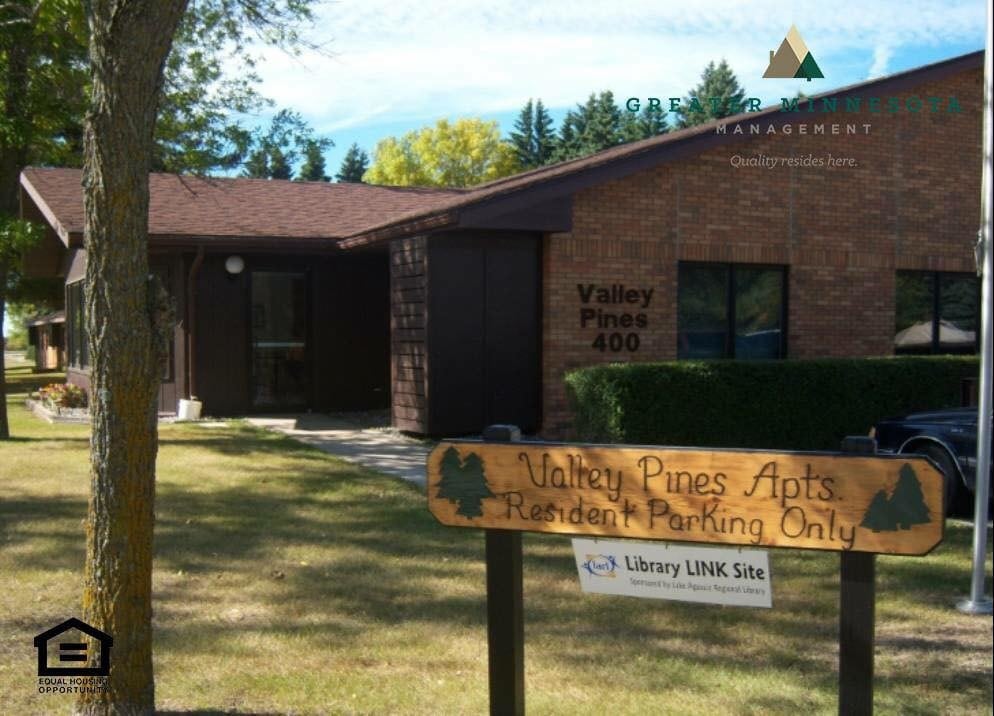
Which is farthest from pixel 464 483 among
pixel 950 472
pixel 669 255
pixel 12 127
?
pixel 12 127

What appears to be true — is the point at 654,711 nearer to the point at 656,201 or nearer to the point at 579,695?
the point at 579,695

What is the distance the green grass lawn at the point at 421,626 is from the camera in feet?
16.1

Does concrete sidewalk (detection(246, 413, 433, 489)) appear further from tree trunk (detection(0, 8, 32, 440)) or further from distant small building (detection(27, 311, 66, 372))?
distant small building (detection(27, 311, 66, 372))

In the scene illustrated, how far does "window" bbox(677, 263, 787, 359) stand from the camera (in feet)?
48.1

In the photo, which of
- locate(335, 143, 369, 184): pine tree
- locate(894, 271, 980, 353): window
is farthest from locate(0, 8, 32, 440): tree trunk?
locate(335, 143, 369, 184): pine tree

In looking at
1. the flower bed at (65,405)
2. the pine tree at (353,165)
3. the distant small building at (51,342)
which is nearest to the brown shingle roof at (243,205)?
the flower bed at (65,405)

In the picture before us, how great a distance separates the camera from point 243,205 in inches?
736

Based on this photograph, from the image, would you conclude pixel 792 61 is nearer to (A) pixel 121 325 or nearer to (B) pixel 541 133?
(A) pixel 121 325

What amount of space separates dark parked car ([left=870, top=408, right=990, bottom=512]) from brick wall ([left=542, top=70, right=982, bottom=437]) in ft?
15.5

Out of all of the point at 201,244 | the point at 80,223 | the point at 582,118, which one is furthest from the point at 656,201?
the point at 582,118

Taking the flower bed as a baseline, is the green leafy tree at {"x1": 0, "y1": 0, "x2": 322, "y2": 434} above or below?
above

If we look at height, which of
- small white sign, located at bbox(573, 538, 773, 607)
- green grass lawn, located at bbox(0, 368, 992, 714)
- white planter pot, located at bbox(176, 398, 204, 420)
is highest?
small white sign, located at bbox(573, 538, 773, 607)

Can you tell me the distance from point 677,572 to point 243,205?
15997mm

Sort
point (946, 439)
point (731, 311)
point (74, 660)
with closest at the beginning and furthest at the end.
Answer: point (74, 660), point (946, 439), point (731, 311)
